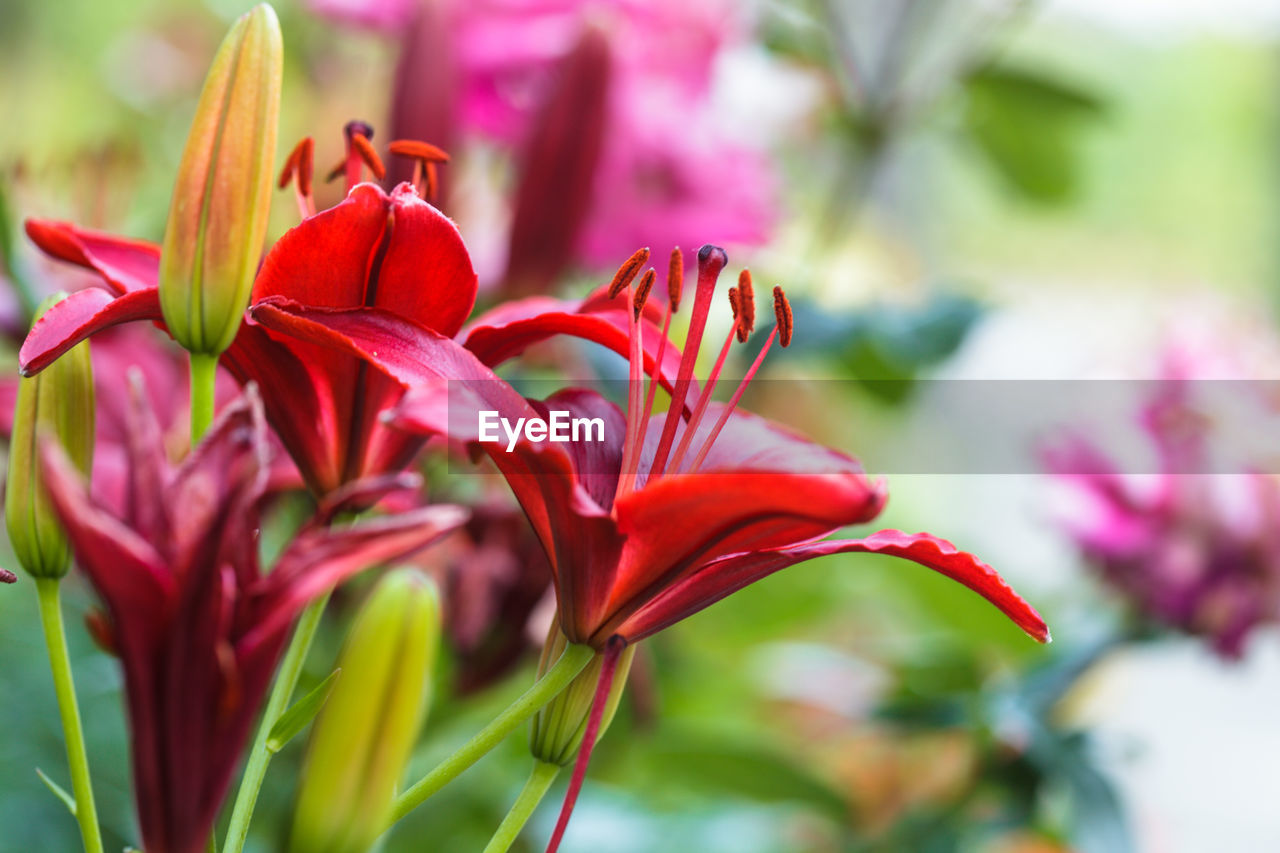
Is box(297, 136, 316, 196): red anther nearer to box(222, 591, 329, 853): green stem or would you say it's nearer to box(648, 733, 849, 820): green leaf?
box(222, 591, 329, 853): green stem

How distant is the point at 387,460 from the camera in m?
0.20

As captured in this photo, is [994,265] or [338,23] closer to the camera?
[338,23]

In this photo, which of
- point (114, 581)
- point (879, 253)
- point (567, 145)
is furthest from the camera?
point (879, 253)

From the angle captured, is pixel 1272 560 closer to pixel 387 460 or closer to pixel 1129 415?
pixel 1129 415

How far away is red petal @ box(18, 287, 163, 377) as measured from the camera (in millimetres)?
161

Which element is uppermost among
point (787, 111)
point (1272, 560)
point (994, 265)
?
point (787, 111)

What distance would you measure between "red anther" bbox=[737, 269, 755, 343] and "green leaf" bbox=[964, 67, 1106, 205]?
1.32 feet

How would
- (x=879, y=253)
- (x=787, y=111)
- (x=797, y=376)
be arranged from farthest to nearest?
(x=879, y=253) → (x=797, y=376) → (x=787, y=111)

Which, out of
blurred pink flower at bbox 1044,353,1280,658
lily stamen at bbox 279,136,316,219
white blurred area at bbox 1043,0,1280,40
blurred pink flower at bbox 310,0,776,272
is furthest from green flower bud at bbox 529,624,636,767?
white blurred area at bbox 1043,0,1280,40

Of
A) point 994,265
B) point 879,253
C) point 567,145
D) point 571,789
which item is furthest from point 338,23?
point 994,265

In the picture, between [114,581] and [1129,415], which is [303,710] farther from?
[1129,415]

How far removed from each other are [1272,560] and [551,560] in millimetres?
358

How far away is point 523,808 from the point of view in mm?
174

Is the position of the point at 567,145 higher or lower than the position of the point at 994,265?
higher
